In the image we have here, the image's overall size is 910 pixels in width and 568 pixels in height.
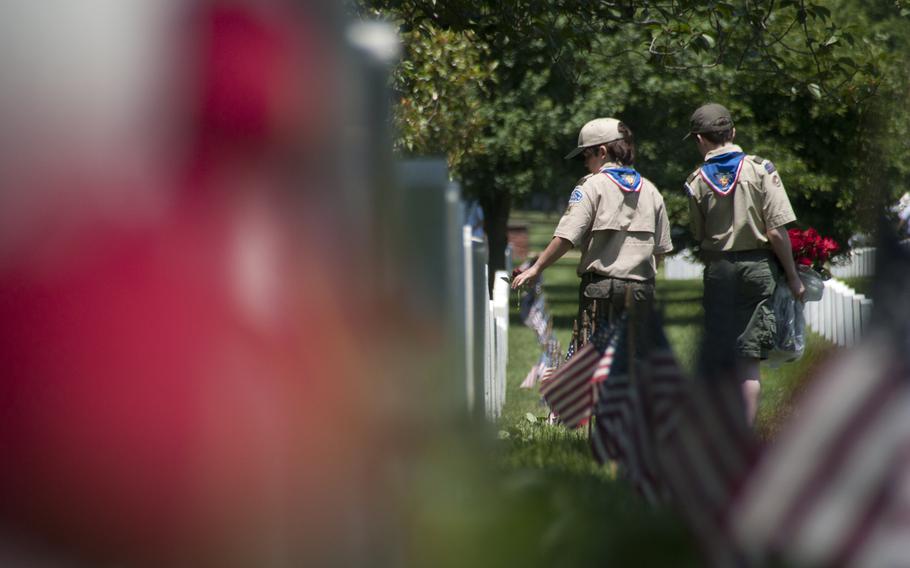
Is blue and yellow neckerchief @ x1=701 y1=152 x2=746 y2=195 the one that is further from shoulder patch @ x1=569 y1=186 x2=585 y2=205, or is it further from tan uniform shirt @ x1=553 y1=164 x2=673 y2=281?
shoulder patch @ x1=569 y1=186 x2=585 y2=205

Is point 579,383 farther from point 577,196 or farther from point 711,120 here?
point 711,120

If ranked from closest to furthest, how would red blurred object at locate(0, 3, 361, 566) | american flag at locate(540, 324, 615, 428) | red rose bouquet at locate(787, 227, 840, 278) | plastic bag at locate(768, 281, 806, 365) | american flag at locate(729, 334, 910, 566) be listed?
red blurred object at locate(0, 3, 361, 566) → american flag at locate(729, 334, 910, 566) → american flag at locate(540, 324, 615, 428) → plastic bag at locate(768, 281, 806, 365) → red rose bouquet at locate(787, 227, 840, 278)

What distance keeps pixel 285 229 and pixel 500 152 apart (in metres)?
20.7

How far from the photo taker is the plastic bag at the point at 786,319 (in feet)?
23.0

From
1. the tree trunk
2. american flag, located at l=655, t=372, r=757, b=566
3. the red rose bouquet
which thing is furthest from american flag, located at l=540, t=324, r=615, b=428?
the tree trunk

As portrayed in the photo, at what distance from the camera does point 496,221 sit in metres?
24.5

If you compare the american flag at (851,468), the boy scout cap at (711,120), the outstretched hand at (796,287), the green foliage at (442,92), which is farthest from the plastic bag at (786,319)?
the american flag at (851,468)

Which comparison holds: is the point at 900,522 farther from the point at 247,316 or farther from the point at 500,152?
the point at 500,152

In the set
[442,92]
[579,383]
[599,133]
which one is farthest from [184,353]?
[442,92]

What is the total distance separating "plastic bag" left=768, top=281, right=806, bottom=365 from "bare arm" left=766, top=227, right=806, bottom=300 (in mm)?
46

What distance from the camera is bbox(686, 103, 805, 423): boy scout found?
675 centimetres

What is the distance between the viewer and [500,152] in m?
22.7

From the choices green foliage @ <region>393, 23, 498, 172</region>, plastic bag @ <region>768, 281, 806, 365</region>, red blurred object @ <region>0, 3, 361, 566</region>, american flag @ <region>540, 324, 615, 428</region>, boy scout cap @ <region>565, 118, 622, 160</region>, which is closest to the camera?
red blurred object @ <region>0, 3, 361, 566</region>

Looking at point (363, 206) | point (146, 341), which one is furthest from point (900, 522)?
point (146, 341)
